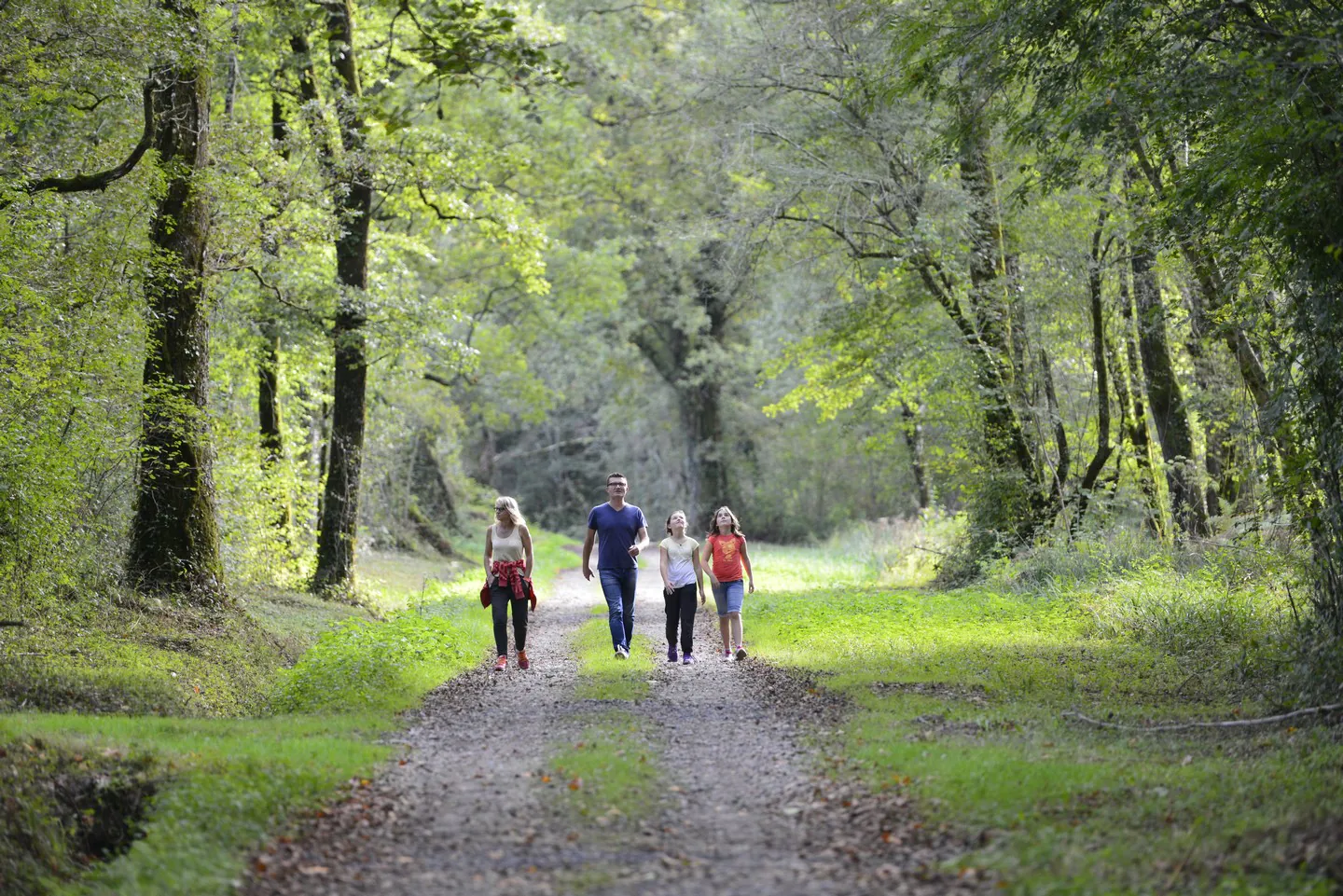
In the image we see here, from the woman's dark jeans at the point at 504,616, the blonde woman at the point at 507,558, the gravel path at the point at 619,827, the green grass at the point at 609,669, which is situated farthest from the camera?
the woman's dark jeans at the point at 504,616

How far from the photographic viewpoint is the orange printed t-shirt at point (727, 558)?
42.3 feet

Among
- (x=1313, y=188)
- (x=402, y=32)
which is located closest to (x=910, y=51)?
(x=1313, y=188)

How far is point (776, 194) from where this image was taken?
69.3 ft

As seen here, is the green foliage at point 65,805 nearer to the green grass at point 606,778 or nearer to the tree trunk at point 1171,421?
the green grass at point 606,778

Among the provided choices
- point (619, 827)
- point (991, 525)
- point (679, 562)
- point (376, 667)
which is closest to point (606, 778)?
point (619, 827)

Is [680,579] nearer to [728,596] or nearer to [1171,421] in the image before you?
[728,596]

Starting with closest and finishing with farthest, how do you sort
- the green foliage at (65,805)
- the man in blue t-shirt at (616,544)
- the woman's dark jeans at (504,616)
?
the green foliage at (65,805) < the woman's dark jeans at (504,616) < the man in blue t-shirt at (616,544)

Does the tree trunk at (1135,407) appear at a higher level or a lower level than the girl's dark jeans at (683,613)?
higher

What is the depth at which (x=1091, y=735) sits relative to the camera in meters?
8.70

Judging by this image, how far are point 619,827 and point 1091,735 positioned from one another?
159 inches

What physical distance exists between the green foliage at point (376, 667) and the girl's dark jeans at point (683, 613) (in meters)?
2.40

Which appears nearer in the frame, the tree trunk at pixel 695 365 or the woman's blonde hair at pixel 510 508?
the woman's blonde hair at pixel 510 508

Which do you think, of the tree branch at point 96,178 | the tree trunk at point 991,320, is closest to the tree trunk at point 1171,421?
the tree trunk at point 991,320

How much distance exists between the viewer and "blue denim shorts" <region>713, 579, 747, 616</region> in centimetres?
1300
